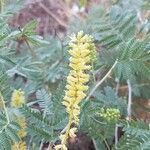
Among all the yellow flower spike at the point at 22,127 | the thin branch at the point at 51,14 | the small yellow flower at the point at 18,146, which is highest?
the thin branch at the point at 51,14

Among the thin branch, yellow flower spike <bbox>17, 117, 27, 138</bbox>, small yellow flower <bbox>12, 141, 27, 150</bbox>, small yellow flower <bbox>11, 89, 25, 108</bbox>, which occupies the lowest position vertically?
small yellow flower <bbox>12, 141, 27, 150</bbox>

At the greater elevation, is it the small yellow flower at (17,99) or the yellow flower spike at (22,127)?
the small yellow flower at (17,99)

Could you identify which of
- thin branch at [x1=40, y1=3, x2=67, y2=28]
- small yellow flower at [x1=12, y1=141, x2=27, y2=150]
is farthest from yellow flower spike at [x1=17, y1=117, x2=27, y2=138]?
thin branch at [x1=40, y1=3, x2=67, y2=28]

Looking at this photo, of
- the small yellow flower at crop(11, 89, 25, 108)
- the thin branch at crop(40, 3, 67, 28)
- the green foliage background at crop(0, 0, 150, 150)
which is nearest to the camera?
the green foliage background at crop(0, 0, 150, 150)

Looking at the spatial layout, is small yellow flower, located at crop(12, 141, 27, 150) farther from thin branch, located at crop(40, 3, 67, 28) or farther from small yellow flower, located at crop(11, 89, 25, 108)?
thin branch, located at crop(40, 3, 67, 28)

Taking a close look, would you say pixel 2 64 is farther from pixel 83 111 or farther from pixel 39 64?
pixel 39 64

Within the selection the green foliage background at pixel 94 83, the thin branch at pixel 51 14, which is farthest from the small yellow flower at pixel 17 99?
the thin branch at pixel 51 14

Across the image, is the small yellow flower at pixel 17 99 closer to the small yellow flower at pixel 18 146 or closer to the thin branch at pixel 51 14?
the small yellow flower at pixel 18 146

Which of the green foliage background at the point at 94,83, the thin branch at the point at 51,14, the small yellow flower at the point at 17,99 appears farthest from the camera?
the thin branch at the point at 51,14

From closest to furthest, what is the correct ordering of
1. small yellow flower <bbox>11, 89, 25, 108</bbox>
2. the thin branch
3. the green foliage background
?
the green foliage background → small yellow flower <bbox>11, 89, 25, 108</bbox> → the thin branch

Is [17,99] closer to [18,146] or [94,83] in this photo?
[18,146]

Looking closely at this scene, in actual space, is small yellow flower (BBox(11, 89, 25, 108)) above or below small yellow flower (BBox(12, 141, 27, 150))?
above

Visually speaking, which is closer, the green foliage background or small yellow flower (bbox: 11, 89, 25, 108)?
the green foliage background
